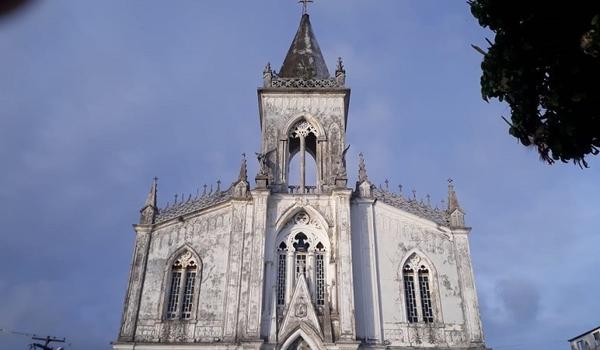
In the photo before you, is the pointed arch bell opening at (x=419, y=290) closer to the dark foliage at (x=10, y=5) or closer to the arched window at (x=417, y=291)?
the arched window at (x=417, y=291)

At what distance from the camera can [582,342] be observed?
22469 mm

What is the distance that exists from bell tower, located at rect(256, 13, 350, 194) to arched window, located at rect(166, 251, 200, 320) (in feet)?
13.0

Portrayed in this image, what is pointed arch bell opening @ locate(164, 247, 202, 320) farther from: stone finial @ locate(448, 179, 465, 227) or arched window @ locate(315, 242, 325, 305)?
stone finial @ locate(448, 179, 465, 227)

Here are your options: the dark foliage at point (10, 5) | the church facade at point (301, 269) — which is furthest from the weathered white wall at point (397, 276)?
the dark foliage at point (10, 5)

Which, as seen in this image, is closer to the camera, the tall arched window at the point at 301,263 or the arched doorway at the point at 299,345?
the arched doorway at the point at 299,345

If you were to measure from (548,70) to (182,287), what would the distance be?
15204 millimetres

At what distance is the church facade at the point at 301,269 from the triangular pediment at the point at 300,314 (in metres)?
0.04

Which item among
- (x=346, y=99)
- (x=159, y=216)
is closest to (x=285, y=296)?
(x=159, y=216)

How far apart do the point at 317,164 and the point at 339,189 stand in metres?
2.31

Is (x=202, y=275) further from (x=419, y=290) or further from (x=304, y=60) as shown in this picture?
(x=304, y=60)

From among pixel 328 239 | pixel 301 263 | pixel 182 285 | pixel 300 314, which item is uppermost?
pixel 328 239

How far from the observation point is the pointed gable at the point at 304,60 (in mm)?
24906

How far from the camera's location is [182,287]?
1916 centimetres

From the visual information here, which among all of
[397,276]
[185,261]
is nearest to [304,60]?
[185,261]
